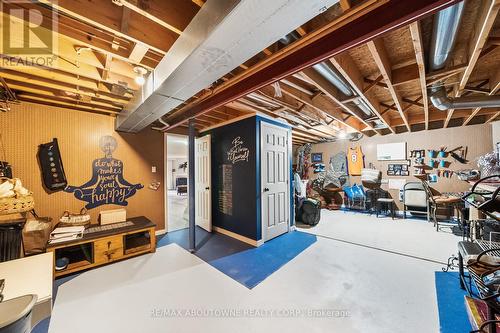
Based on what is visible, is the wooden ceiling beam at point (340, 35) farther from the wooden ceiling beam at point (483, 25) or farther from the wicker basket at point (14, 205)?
the wicker basket at point (14, 205)

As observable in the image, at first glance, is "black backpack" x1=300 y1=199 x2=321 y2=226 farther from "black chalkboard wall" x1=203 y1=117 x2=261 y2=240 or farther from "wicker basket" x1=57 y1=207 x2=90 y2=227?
"wicker basket" x1=57 y1=207 x2=90 y2=227

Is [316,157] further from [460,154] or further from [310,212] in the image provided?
[460,154]

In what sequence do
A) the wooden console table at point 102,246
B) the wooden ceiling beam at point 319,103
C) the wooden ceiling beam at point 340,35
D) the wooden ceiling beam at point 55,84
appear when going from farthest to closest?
the wooden ceiling beam at point 319,103 → the wooden console table at point 102,246 → the wooden ceiling beam at point 55,84 → the wooden ceiling beam at point 340,35

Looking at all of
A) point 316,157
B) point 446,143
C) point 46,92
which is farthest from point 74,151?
A: point 446,143

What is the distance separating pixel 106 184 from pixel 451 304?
5240mm

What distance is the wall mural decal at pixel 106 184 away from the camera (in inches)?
136

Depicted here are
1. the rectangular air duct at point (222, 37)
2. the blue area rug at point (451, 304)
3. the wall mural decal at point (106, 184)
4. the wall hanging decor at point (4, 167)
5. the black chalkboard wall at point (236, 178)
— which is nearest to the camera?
the rectangular air duct at point (222, 37)

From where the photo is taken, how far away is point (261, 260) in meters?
2.98

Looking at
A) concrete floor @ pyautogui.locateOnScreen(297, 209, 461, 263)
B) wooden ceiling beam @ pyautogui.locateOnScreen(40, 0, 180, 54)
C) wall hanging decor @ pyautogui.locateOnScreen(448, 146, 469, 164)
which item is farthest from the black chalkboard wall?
wall hanging decor @ pyautogui.locateOnScreen(448, 146, 469, 164)

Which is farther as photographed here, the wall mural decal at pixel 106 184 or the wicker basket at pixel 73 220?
the wall mural decal at pixel 106 184

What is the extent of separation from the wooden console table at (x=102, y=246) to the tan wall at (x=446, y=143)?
676cm

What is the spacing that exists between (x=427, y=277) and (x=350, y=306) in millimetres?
1334

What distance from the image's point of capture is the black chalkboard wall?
3.62 metres

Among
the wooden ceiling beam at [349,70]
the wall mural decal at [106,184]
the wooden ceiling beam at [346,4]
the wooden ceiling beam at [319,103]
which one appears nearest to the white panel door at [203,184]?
the wall mural decal at [106,184]
